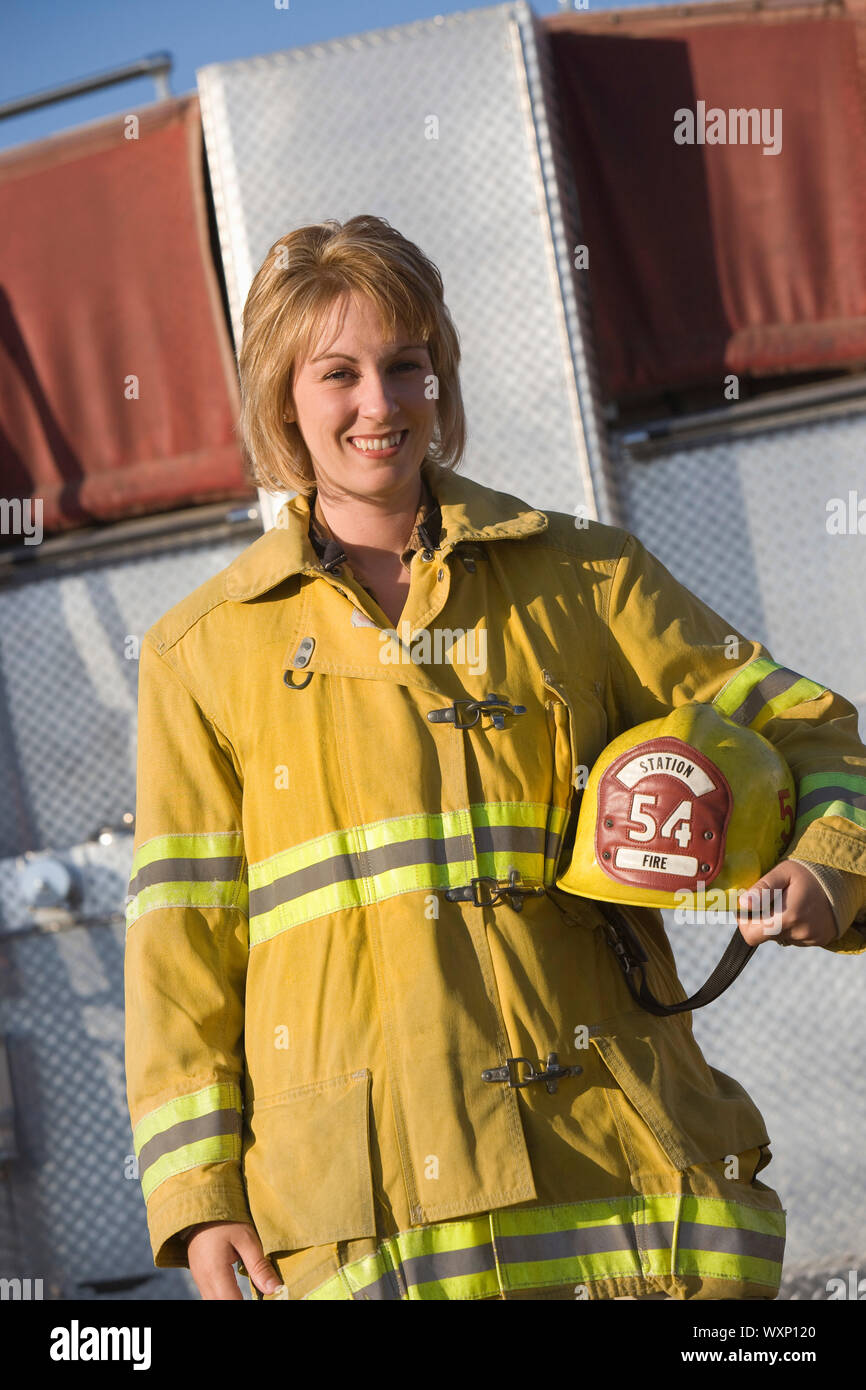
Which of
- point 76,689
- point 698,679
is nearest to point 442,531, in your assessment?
point 698,679

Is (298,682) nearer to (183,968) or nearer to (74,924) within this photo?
(183,968)

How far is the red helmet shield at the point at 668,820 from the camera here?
2131 millimetres

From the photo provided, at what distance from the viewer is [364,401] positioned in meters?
2.32

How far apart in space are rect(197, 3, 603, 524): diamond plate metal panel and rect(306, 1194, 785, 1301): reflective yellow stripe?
2.43 m

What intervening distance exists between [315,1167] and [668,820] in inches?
28.6

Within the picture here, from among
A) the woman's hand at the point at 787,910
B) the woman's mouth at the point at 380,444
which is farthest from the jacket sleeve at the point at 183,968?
the woman's hand at the point at 787,910

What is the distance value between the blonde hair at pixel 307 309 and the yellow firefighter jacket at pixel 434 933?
220mm

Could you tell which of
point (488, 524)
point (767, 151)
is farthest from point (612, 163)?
point (488, 524)

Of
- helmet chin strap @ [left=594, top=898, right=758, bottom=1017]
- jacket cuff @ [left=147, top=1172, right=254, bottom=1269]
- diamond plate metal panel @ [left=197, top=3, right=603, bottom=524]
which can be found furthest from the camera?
diamond plate metal panel @ [left=197, top=3, right=603, bottom=524]

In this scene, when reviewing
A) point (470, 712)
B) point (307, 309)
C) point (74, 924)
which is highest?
point (307, 309)

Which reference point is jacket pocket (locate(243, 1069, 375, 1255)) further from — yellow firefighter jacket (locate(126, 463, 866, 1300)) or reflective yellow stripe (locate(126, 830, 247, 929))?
reflective yellow stripe (locate(126, 830, 247, 929))

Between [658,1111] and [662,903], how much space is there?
0.99ft

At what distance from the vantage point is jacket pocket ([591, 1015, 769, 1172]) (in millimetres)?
2098

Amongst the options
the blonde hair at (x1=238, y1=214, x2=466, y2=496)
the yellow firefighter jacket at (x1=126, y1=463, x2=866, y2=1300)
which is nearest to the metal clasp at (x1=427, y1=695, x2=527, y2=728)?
the yellow firefighter jacket at (x1=126, y1=463, x2=866, y2=1300)
